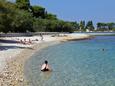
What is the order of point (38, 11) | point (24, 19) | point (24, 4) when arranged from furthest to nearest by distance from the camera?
point (38, 11) < point (24, 4) < point (24, 19)

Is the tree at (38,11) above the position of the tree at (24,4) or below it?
below

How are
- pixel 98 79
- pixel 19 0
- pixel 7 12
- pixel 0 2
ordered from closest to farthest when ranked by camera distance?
pixel 98 79 → pixel 0 2 → pixel 7 12 → pixel 19 0

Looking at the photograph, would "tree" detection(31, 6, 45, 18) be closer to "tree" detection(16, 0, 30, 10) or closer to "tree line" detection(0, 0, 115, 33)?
"tree line" detection(0, 0, 115, 33)

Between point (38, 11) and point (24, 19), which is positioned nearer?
point (24, 19)

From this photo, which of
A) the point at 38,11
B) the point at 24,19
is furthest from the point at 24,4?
the point at 24,19

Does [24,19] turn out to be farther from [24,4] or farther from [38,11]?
[38,11]

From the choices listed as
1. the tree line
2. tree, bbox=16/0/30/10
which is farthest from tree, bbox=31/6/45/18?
tree, bbox=16/0/30/10

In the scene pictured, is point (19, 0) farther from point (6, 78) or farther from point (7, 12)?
point (6, 78)

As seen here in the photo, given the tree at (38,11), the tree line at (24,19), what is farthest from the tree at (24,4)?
the tree at (38,11)

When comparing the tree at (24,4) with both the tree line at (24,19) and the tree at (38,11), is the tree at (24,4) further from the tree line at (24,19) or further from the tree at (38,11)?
the tree at (38,11)

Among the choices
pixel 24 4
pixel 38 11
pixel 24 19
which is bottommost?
pixel 24 19

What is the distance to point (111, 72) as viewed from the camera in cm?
3234

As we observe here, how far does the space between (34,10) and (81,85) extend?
141620mm

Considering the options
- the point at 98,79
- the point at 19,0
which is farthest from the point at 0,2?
the point at 19,0
